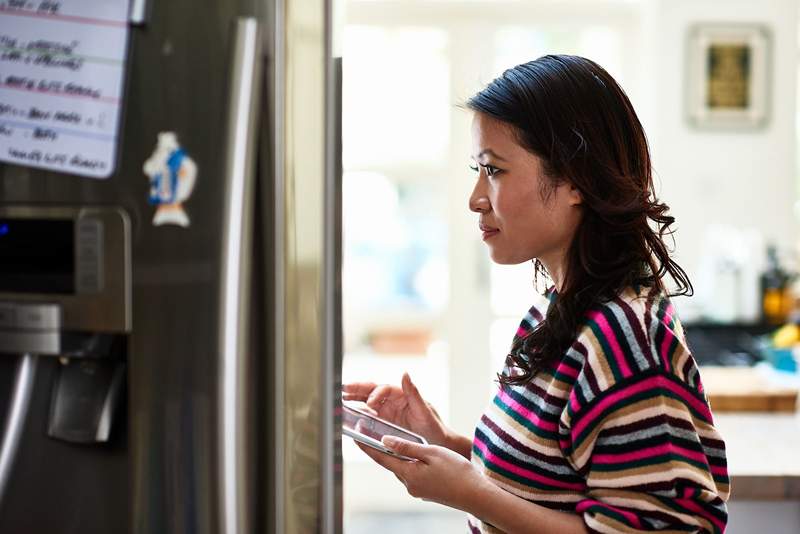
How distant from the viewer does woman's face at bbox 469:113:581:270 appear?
3.39ft

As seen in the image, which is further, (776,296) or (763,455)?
(776,296)

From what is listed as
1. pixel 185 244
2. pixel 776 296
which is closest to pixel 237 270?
pixel 185 244

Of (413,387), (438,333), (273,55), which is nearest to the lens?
(273,55)

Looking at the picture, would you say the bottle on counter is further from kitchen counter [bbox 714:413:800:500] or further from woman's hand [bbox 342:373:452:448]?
woman's hand [bbox 342:373:452:448]

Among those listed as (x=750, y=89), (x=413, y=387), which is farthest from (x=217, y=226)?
(x=750, y=89)

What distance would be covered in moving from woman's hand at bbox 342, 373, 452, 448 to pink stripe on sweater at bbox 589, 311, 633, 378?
14.5 inches

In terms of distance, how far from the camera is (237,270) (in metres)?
0.88

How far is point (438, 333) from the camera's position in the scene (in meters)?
5.32

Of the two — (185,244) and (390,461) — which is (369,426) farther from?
(185,244)

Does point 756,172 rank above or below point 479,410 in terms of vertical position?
above

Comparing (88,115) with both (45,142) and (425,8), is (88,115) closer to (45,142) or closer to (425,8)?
(45,142)

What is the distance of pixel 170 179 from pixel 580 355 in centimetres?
50

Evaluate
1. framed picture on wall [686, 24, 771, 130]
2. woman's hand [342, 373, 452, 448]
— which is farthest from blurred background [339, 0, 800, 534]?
woman's hand [342, 373, 452, 448]

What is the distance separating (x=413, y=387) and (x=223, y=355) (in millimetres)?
423
